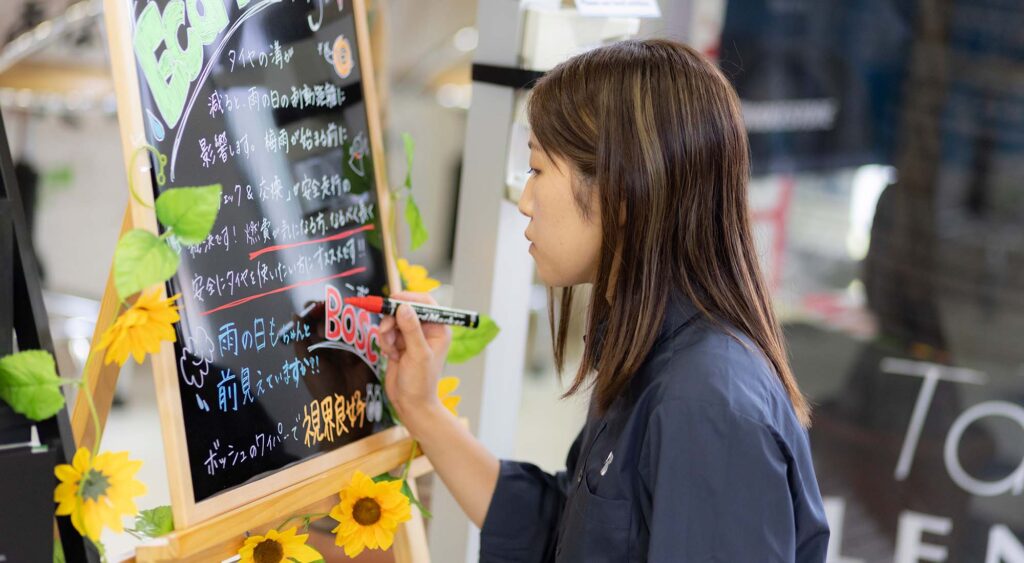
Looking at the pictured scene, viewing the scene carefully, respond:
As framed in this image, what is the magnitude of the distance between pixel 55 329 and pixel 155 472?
3.41 feet

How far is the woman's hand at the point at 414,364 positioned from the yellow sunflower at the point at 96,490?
512 mm

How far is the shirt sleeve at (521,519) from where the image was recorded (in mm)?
1663

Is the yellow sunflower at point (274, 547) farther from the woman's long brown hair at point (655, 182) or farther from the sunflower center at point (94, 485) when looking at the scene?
the woman's long brown hair at point (655, 182)

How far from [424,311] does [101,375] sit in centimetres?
48

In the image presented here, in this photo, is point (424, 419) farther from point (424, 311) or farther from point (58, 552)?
point (58, 552)

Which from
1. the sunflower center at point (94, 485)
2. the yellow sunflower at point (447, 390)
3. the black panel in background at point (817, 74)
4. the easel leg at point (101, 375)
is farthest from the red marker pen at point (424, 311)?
the black panel in background at point (817, 74)

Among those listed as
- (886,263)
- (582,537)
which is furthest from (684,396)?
(886,263)

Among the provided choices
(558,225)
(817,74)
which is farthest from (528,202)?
(817,74)

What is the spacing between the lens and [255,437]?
4.51 ft

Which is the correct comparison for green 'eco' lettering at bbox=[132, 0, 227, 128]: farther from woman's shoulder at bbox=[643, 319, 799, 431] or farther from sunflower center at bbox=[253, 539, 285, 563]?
woman's shoulder at bbox=[643, 319, 799, 431]

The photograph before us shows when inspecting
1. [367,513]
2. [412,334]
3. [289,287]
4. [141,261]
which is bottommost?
[367,513]

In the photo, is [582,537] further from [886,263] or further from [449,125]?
[449,125]

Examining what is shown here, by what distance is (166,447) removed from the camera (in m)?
1.23

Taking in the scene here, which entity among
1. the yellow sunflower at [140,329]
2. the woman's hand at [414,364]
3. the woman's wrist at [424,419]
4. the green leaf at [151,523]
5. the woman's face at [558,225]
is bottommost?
the woman's wrist at [424,419]
